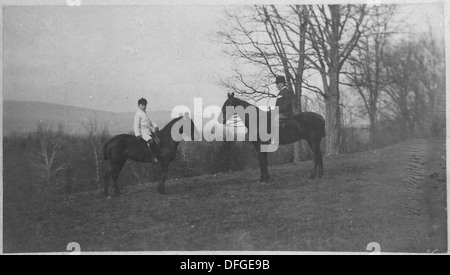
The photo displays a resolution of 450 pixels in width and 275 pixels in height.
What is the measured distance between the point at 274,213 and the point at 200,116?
6.08 feet

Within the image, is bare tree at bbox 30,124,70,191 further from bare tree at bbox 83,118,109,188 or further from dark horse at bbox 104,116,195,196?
dark horse at bbox 104,116,195,196

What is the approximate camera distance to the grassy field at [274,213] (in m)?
6.08

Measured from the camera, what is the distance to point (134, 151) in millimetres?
6371

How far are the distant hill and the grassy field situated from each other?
1.02 meters

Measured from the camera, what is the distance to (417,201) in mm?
6207

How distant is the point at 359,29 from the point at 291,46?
107 centimetres

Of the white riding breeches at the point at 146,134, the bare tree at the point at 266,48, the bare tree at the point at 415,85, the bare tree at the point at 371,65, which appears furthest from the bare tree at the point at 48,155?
the bare tree at the point at 415,85

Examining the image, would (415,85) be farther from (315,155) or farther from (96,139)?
(96,139)

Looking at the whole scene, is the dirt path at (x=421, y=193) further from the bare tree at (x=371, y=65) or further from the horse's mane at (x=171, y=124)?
the horse's mane at (x=171, y=124)

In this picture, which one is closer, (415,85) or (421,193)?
(421,193)

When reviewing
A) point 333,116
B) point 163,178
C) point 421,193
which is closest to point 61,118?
point 163,178

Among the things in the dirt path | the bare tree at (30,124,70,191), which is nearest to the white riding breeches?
the bare tree at (30,124,70,191)

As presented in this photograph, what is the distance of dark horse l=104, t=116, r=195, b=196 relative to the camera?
637 centimetres
